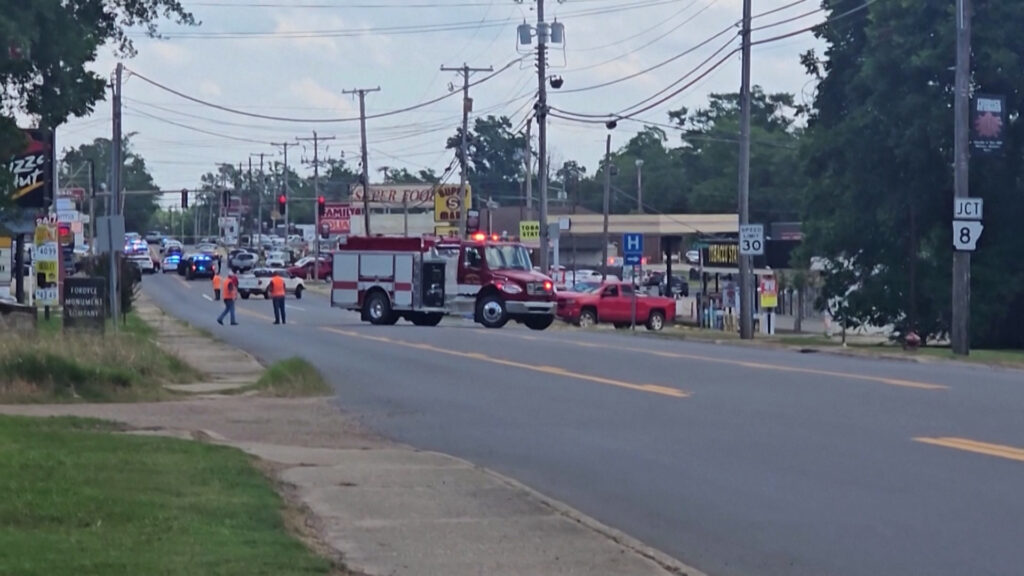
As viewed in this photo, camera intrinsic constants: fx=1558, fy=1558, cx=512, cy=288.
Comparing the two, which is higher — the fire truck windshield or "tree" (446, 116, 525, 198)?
"tree" (446, 116, 525, 198)

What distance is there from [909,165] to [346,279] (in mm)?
16620

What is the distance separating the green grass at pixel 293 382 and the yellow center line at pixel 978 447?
9.99 metres

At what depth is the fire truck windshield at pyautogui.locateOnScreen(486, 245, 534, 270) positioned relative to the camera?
44188 millimetres

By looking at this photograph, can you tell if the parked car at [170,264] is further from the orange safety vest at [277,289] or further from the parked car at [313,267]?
the orange safety vest at [277,289]

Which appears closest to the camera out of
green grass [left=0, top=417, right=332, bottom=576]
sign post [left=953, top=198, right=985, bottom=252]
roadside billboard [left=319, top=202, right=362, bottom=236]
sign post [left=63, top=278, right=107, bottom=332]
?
green grass [left=0, top=417, right=332, bottom=576]

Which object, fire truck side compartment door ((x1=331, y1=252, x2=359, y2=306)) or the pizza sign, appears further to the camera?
fire truck side compartment door ((x1=331, y1=252, x2=359, y2=306))

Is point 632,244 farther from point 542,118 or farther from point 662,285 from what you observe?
point 662,285

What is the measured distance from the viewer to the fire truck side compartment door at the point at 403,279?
45219 millimetres

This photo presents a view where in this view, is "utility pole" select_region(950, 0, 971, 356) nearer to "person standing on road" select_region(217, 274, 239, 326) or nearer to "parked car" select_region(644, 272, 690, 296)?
"person standing on road" select_region(217, 274, 239, 326)

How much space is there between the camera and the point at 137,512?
10.3 meters

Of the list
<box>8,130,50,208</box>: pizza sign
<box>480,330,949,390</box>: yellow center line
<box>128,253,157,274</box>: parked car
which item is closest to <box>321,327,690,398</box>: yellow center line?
<box>480,330,949,390</box>: yellow center line

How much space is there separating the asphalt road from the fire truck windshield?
13101 mm

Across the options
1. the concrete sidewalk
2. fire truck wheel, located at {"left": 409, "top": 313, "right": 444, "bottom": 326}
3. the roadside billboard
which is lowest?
fire truck wheel, located at {"left": 409, "top": 313, "right": 444, "bottom": 326}

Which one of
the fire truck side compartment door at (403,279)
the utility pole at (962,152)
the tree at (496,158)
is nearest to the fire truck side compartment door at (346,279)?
the fire truck side compartment door at (403,279)
